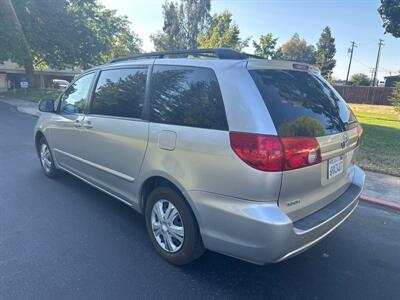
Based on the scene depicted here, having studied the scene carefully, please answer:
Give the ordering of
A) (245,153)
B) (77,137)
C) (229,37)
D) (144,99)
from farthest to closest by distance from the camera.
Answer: (229,37) → (77,137) → (144,99) → (245,153)

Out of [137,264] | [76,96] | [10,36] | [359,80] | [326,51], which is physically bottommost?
[137,264]

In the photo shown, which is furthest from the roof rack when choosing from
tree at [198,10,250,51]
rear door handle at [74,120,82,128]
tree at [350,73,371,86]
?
tree at [350,73,371,86]

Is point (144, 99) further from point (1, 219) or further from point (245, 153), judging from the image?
point (1, 219)

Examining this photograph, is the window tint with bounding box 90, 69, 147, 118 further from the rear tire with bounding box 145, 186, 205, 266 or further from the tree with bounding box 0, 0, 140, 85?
the tree with bounding box 0, 0, 140, 85

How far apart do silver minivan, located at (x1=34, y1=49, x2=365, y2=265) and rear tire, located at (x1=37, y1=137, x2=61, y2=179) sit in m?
1.89

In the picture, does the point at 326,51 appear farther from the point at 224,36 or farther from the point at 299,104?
the point at 299,104

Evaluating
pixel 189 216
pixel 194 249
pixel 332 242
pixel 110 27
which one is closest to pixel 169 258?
pixel 194 249

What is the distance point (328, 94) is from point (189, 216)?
1764 millimetres

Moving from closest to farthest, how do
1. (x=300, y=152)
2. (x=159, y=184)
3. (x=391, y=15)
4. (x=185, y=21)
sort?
(x=300, y=152)
(x=159, y=184)
(x=391, y=15)
(x=185, y=21)

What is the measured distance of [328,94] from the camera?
293 centimetres

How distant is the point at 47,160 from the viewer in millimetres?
5023

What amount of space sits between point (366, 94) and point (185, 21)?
2511 centimetres

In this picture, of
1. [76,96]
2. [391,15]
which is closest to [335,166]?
[76,96]

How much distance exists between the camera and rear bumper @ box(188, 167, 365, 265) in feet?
6.90
